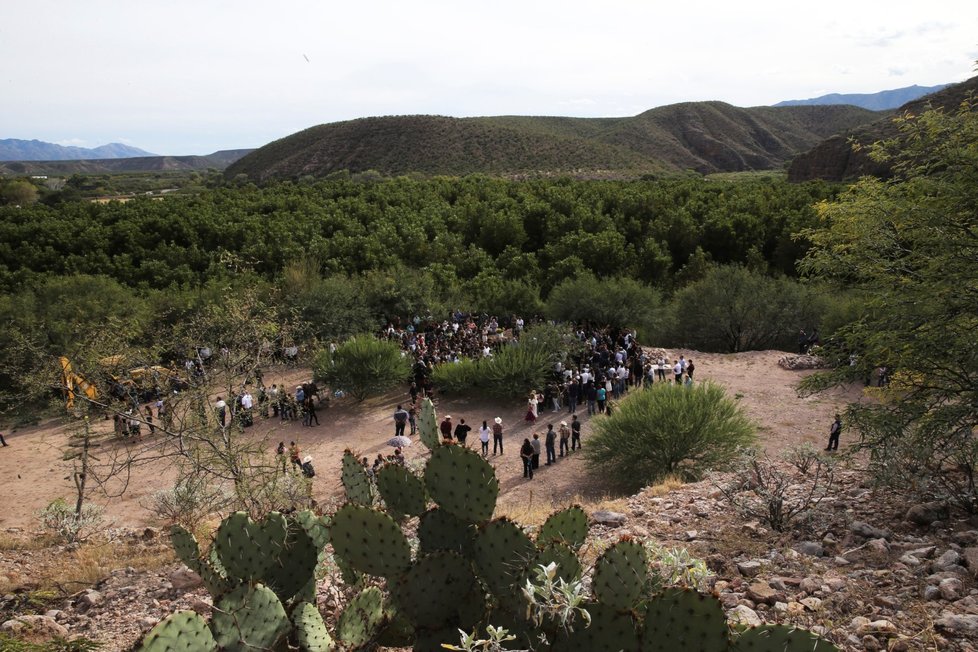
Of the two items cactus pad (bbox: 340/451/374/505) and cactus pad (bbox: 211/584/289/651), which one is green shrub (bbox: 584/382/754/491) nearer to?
cactus pad (bbox: 340/451/374/505)

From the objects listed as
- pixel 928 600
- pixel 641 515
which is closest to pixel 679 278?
pixel 641 515

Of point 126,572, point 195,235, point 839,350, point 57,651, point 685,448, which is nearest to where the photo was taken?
point 57,651

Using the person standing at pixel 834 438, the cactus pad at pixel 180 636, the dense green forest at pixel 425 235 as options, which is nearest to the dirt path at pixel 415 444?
the person standing at pixel 834 438

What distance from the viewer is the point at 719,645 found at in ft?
10.2

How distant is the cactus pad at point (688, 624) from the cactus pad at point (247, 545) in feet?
8.10

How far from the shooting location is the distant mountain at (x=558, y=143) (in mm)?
77875

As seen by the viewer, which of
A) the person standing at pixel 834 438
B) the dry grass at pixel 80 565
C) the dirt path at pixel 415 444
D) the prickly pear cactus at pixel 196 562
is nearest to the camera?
the prickly pear cactus at pixel 196 562

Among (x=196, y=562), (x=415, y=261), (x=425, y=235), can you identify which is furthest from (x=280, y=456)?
(x=425, y=235)

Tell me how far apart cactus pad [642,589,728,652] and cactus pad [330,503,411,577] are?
1.57 metres

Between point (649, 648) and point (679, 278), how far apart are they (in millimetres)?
30416

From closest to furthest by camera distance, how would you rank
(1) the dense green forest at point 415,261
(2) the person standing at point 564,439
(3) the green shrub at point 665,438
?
1. (3) the green shrub at point 665,438
2. (2) the person standing at point 564,439
3. (1) the dense green forest at point 415,261

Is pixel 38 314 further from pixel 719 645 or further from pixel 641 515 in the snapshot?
pixel 719 645

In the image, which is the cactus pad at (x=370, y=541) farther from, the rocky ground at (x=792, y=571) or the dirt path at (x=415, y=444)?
the dirt path at (x=415, y=444)

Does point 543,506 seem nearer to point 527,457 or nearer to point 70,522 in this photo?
point 527,457
